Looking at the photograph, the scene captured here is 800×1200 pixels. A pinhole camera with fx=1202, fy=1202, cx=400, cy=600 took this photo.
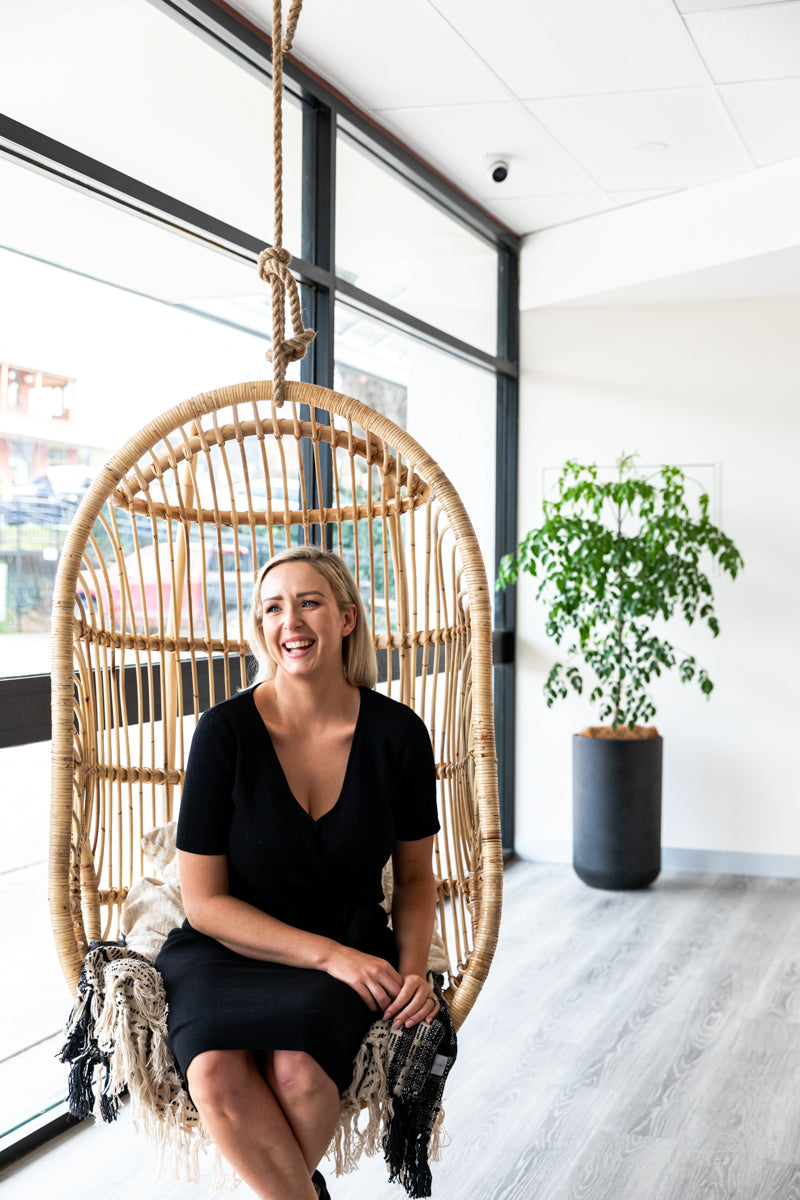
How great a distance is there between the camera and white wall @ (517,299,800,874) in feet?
15.6

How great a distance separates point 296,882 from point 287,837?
7 centimetres

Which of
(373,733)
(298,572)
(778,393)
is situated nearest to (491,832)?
(373,733)

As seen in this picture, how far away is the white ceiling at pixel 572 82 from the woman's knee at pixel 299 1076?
243 centimetres

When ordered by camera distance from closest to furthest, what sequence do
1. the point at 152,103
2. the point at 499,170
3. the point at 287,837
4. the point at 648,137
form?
1. the point at 287,837
2. the point at 152,103
3. the point at 648,137
4. the point at 499,170

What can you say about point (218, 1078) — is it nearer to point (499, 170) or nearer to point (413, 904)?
point (413, 904)

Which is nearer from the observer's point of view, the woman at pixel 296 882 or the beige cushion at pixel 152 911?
the woman at pixel 296 882

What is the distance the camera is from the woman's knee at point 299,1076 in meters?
1.67

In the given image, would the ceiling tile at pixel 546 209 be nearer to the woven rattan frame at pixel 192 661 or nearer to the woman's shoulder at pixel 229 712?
the woven rattan frame at pixel 192 661

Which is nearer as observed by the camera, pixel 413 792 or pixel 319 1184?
pixel 319 1184

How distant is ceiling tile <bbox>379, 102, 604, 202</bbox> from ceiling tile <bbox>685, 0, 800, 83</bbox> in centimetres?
61

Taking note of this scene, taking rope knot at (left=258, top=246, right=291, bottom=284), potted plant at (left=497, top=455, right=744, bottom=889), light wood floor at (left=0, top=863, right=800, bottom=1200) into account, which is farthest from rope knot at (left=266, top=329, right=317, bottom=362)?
potted plant at (left=497, top=455, right=744, bottom=889)

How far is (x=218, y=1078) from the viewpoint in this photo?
1.67m

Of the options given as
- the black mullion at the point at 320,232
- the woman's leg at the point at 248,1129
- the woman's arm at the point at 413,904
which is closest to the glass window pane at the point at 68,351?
the black mullion at the point at 320,232

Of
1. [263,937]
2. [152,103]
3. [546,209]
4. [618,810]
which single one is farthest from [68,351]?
[618,810]
